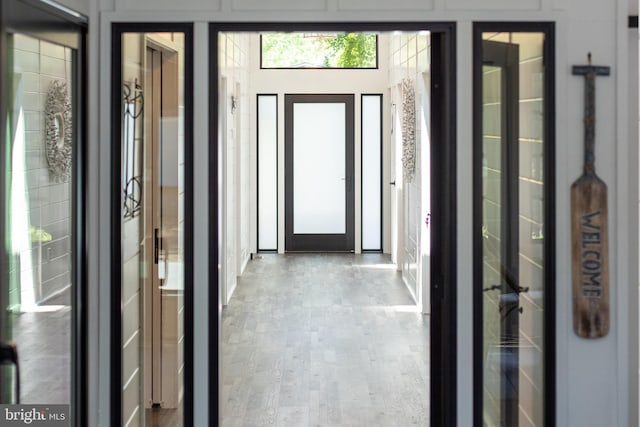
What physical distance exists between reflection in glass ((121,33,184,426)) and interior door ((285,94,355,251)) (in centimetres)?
790

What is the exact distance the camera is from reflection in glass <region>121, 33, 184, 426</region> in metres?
3.71

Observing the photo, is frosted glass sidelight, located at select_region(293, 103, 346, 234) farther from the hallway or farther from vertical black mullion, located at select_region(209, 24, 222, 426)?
vertical black mullion, located at select_region(209, 24, 222, 426)

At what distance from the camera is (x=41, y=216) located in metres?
3.12

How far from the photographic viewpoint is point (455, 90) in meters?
3.66

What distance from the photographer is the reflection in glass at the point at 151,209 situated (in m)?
3.71

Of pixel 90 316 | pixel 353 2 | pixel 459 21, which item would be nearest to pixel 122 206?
pixel 90 316

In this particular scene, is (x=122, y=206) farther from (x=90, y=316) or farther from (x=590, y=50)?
(x=590, y=50)

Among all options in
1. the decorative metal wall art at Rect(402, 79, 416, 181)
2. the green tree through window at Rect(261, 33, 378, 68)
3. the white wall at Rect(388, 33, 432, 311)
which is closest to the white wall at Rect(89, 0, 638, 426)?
the white wall at Rect(388, 33, 432, 311)

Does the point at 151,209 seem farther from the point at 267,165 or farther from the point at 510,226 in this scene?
the point at 267,165

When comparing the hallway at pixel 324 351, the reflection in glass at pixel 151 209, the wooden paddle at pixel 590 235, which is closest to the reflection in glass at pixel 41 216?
the reflection in glass at pixel 151 209

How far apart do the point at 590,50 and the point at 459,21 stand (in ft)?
1.95

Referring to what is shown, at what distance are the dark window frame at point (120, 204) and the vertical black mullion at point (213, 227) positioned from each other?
85 mm

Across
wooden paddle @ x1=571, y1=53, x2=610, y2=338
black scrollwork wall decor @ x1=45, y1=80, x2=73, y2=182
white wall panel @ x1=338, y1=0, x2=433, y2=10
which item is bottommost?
wooden paddle @ x1=571, y1=53, x2=610, y2=338

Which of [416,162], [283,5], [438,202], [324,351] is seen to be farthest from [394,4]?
[416,162]
